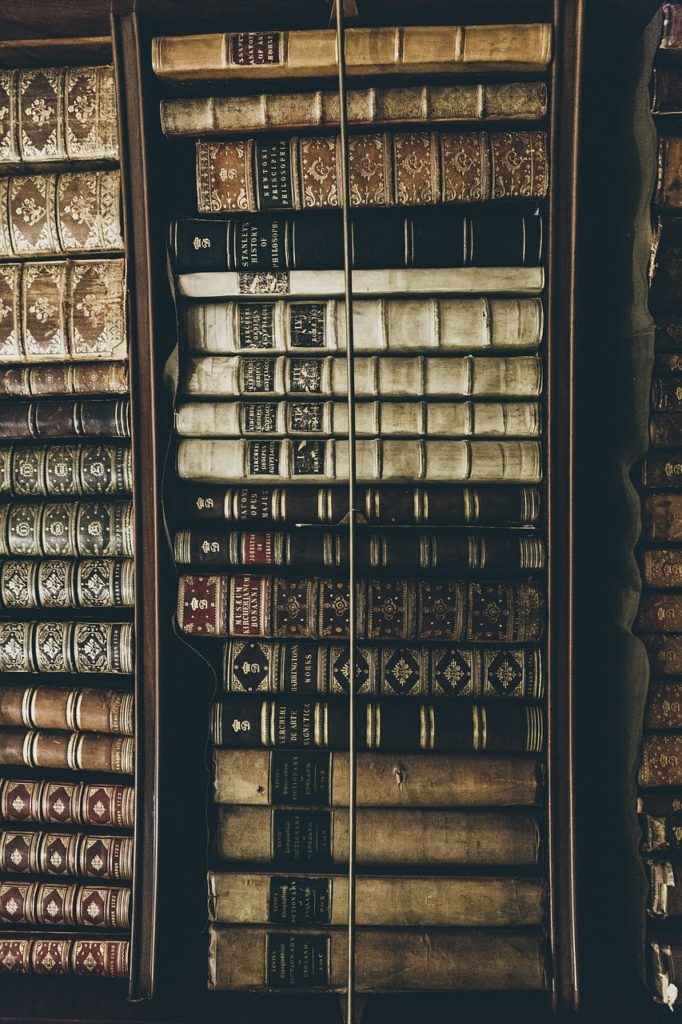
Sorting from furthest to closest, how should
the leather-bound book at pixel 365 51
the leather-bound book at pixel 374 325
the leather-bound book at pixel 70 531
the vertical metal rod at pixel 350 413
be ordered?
the leather-bound book at pixel 70 531, the leather-bound book at pixel 374 325, the leather-bound book at pixel 365 51, the vertical metal rod at pixel 350 413

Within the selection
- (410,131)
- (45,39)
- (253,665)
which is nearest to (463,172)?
(410,131)

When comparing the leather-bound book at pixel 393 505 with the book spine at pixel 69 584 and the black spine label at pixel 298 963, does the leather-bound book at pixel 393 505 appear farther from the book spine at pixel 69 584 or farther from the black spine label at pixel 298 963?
the black spine label at pixel 298 963

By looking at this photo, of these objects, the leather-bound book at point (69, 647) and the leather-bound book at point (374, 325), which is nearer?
→ the leather-bound book at point (374, 325)

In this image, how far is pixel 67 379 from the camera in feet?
4.75

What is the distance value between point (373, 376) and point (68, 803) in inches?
49.3

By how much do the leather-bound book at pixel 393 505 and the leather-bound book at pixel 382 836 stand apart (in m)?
0.68

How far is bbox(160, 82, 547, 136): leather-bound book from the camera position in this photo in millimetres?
1303

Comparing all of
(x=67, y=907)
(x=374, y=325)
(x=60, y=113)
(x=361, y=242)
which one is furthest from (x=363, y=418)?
(x=67, y=907)

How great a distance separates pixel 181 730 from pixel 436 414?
0.99 metres

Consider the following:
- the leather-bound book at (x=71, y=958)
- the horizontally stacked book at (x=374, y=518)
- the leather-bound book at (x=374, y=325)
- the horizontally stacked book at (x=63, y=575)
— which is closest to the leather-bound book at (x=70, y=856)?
the horizontally stacked book at (x=63, y=575)

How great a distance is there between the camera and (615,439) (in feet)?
4.74

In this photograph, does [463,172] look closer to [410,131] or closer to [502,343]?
[410,131]

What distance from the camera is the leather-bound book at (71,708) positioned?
1485mm

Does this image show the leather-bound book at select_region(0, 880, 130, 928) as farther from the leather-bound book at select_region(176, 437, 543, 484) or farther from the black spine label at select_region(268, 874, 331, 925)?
the leather-bound book at select_region(176, 437, 543, 484)
